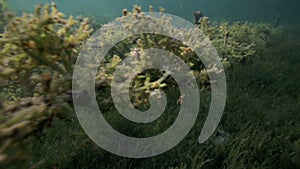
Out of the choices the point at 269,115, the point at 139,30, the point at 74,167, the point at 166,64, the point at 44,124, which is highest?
the point at 139,30

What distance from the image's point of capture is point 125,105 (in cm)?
339

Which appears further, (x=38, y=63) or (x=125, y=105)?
(x=125, y=105)

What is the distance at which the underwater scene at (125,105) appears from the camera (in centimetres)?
249

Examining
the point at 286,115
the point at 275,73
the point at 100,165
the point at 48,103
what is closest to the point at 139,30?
the point at 100,165

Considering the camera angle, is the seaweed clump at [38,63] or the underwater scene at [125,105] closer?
the seaweed clump at [38,63]

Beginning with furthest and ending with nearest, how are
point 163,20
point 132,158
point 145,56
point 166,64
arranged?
point 163,20 < point 166,64 < point 145,56 < point 132,158

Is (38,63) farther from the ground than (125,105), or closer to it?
farther from the ground

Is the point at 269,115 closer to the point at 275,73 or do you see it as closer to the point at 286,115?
the point at 286,115

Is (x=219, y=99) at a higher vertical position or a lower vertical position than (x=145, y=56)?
lower

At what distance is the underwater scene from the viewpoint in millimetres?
2490

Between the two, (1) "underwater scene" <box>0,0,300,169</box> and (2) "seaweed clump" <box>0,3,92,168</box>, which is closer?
(2) "seaweed clump" <box>0,3,92,168</box>

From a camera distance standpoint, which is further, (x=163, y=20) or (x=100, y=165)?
(x=163, y=20)

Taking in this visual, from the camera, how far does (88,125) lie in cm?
333

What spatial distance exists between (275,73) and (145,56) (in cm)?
510
